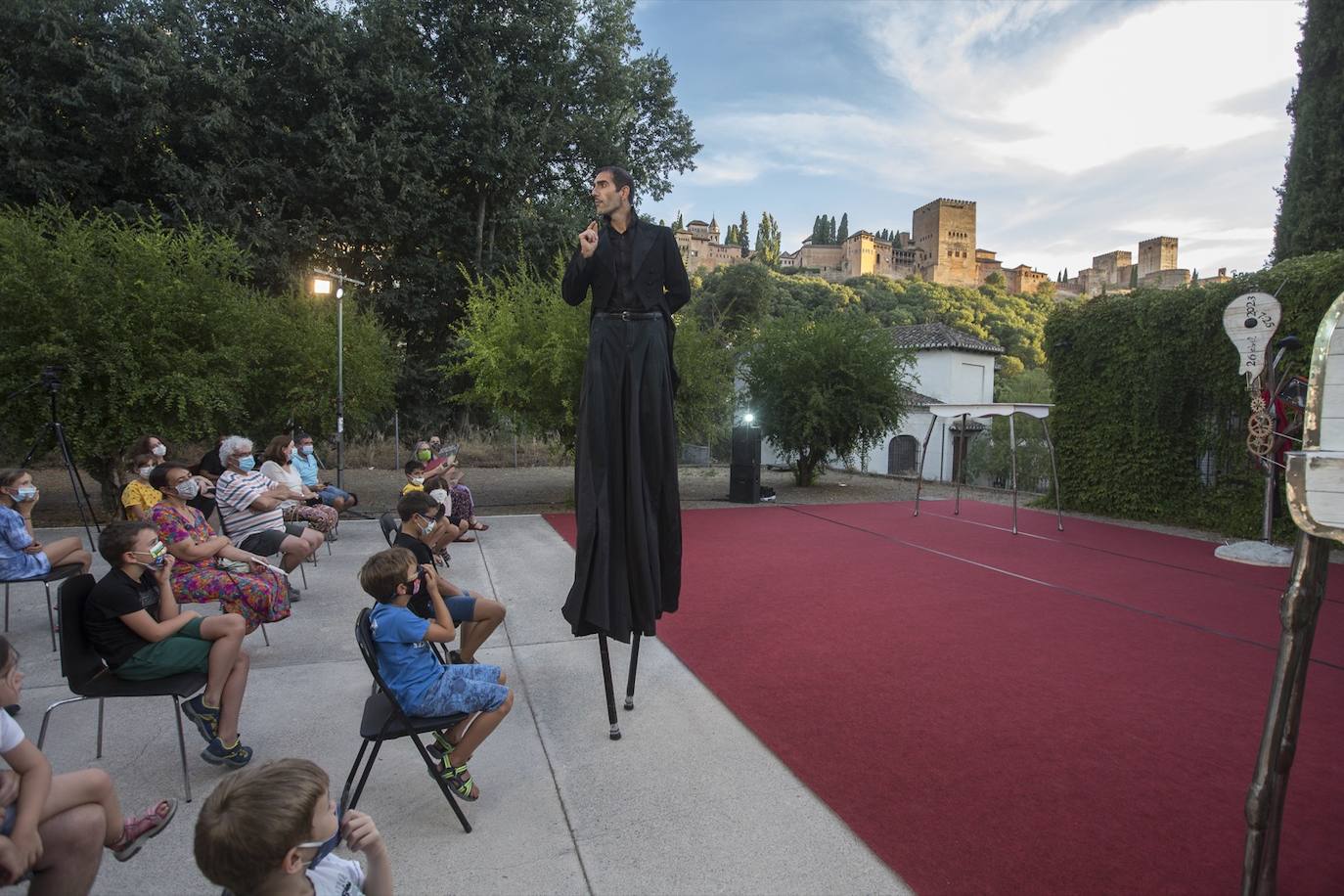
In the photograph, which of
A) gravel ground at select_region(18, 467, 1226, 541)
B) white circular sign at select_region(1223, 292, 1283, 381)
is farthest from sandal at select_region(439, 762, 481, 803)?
white circular sign at select_region(1223, 292, 1283, 381)

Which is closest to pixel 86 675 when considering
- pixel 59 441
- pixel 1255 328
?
pixel 59 441

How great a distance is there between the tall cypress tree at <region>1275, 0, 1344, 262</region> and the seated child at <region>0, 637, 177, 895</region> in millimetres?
19312

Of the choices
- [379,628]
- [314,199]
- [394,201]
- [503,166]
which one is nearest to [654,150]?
Result: [503,166]

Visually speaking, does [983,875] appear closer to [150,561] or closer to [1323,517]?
[1323,517]

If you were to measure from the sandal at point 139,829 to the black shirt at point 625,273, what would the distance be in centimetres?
249

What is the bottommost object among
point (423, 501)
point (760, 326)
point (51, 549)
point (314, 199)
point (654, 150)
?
point (51, 549)

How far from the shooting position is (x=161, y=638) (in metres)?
2.96

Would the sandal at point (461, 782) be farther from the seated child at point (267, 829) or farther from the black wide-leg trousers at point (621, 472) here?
the seated child at point (267, 829)

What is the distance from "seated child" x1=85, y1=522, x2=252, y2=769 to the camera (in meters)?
2.89

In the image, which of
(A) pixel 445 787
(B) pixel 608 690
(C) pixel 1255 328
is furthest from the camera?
(C) pixel 1255 328

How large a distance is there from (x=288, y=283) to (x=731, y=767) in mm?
17975

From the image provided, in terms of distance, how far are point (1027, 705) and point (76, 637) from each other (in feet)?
14.8

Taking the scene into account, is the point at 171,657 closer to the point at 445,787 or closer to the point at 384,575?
the point at 384,575

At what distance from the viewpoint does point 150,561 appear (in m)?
3.07
